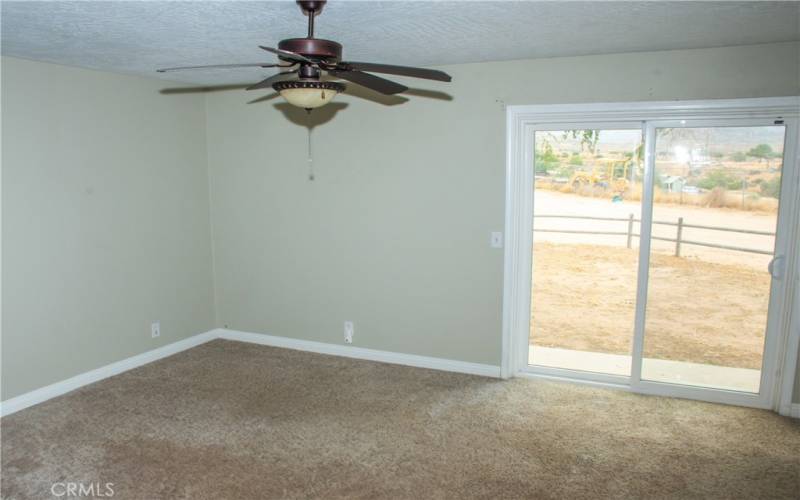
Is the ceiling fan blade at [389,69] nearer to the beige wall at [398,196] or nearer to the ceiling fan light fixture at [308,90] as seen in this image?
the ceiling fan light fixture at [308,90]

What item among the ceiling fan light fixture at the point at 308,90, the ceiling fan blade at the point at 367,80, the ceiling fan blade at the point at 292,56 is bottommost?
the ceiling fan light fixture at the point at 308,90

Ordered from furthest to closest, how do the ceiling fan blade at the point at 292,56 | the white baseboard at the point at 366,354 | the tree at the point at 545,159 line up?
the white baseboard at the point at 366,354 → the tree at the point at 545,159 → the ceiling fan blade at the point at 292,56

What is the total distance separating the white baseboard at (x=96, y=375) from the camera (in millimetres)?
3611

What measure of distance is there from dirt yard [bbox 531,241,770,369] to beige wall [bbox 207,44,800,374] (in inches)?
17.6

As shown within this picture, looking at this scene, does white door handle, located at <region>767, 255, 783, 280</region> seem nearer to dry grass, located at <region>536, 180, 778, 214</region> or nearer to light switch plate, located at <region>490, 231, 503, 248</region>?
dry grass, located at <region>536, 180, 778, 214</region>

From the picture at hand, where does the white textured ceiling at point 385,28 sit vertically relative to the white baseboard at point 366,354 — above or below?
above

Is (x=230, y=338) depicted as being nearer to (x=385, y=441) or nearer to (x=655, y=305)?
(x=385, y=441)

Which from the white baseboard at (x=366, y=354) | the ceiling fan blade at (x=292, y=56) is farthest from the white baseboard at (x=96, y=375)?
the ceiling fan blade at (x=292, y=56)

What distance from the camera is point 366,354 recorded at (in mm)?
4598

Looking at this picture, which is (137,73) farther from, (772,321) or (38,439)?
(772,321)

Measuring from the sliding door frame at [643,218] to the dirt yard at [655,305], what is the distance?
0.30 ft

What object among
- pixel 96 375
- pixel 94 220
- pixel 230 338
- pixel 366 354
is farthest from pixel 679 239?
pixel 96 375

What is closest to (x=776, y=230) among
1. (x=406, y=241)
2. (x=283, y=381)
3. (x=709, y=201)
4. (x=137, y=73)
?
(x=709, y=201)

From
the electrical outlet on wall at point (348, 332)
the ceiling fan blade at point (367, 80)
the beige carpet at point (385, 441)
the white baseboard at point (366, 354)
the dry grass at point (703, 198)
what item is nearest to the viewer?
the ceiling fan blade at point (367, 80)
